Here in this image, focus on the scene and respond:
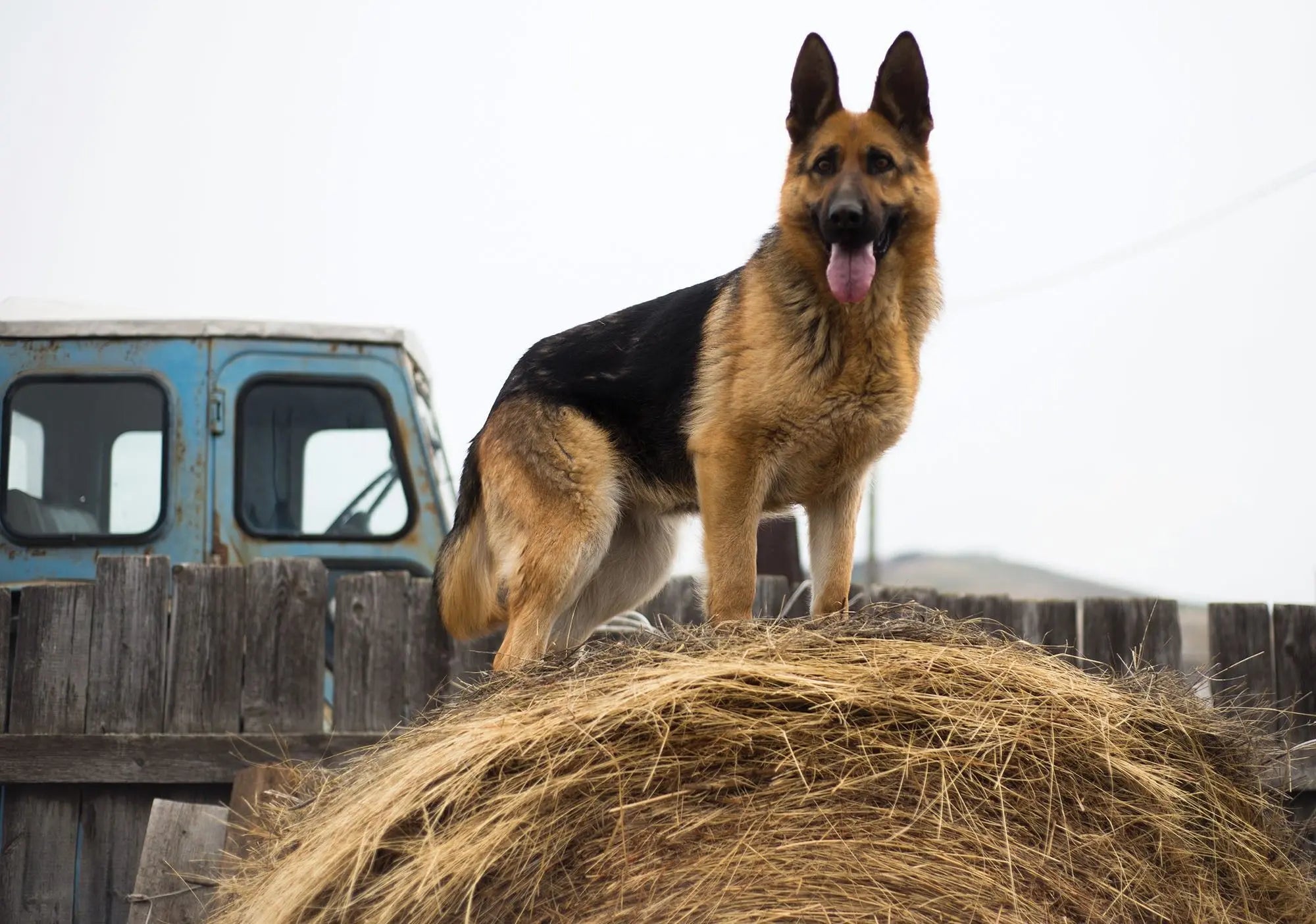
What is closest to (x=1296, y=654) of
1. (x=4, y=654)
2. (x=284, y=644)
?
(x=284, y=644)

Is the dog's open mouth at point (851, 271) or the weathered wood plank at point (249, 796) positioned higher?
the dog's open mouth at point (851, 271)

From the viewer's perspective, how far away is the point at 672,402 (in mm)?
4074

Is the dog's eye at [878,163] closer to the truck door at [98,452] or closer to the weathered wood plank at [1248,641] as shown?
the weathered wood plank at [1248,641]

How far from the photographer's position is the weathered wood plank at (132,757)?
16.3ft

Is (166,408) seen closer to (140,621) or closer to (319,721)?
(140,621)

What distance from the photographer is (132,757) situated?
5.04 meters

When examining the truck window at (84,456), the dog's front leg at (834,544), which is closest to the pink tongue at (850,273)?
the dog's front leg at (834,544)

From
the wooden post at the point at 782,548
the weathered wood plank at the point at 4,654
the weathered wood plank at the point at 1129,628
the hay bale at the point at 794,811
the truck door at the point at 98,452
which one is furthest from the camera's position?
the wooden post at the point at 782,548

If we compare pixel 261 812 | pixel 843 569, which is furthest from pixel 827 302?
pixel 261 812

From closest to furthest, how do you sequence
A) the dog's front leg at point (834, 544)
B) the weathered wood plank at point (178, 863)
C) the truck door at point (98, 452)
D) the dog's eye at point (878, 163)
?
1. the dog's eye at point (878, 163)
2. the weathered wood plank at point (178, 863)
3. the dog's front leg at point (834, 544)
4. the truck door at point (98, 452)

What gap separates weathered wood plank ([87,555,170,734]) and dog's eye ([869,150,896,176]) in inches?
→ 133

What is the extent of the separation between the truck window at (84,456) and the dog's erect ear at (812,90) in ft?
12.6

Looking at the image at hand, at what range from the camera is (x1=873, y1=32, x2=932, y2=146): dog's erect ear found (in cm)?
375

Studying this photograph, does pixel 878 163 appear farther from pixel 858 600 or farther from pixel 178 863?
pixel 178 863
